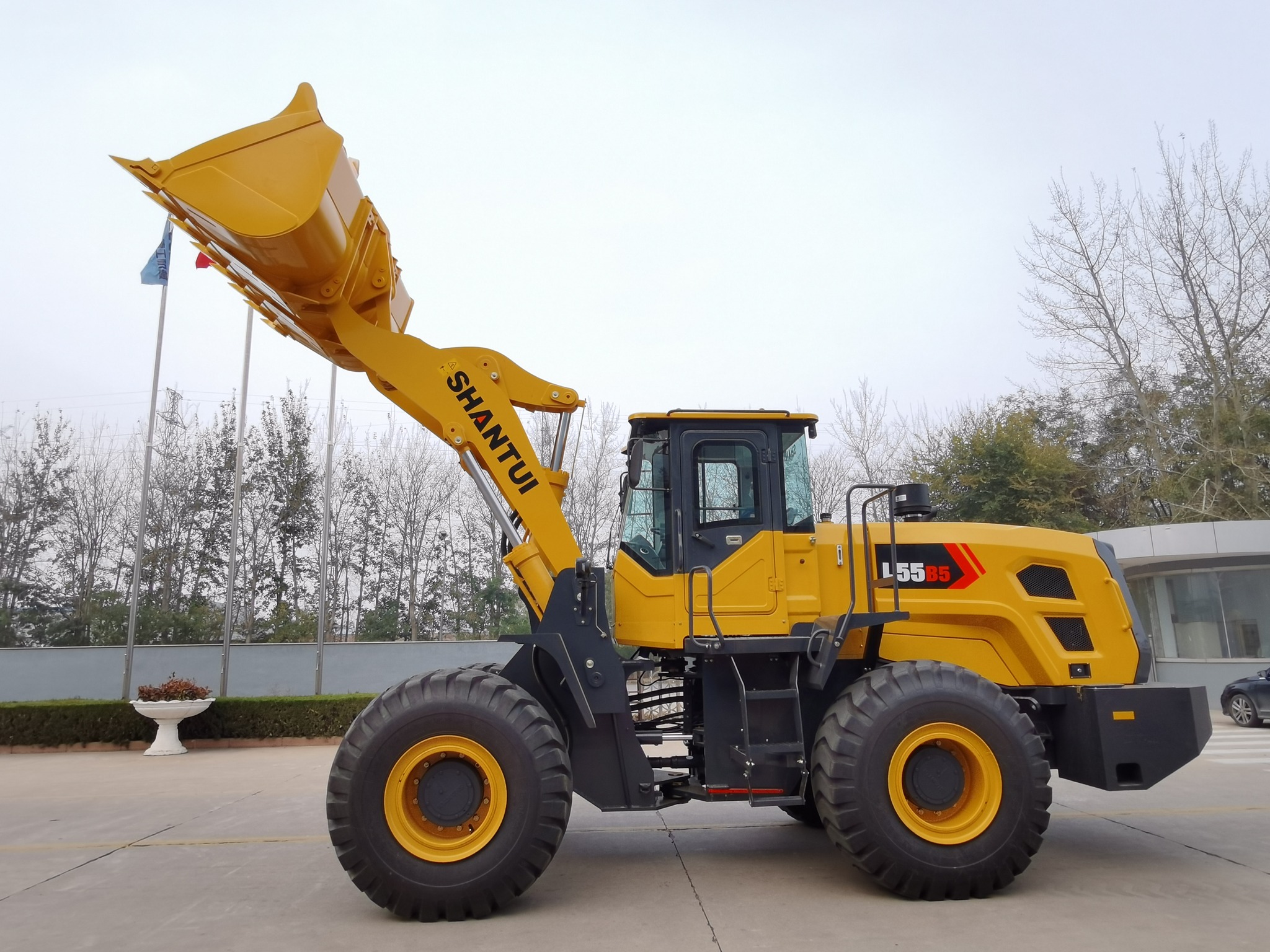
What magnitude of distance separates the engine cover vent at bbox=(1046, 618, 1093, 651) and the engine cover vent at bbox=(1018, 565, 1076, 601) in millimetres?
175

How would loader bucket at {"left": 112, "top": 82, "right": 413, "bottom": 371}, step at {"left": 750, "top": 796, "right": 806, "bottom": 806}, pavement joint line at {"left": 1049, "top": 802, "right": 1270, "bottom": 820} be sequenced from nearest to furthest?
loader bucket at {"left": 112, "top": 82, "right": 413, "bottom": 371} < step at {"left": 750, "top": 796, "right": 806, "bottom": 806} < pavement joint line at {"left": 1049, "top": 802, "right": 1270, "bottom": 820}

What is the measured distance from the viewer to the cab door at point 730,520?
5.87m

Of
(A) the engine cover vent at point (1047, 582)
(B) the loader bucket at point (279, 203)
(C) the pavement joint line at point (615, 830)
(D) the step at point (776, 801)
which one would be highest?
(B) the loader bucket at point (279, 203)

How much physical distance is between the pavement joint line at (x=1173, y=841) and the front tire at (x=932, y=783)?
198 centimetres

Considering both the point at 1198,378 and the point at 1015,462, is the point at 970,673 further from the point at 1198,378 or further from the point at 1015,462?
the point at 1198,378

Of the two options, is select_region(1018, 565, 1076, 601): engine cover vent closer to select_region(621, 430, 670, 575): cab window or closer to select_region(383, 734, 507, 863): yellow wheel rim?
select_region(621, 430, 670, 575): cab window

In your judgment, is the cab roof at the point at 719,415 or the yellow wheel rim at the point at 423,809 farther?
the cab roof at the point at 719,415

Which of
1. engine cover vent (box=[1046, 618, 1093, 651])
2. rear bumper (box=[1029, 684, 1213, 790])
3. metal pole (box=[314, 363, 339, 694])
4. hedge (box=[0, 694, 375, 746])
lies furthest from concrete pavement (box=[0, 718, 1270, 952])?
metal pole (box=[314, 363, 339, 694])

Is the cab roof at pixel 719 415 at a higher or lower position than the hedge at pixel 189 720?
higher

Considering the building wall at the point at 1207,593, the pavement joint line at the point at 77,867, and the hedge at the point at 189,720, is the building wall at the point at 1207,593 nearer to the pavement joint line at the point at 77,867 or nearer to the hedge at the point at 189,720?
the hedge at the point at 189,720

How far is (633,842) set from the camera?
23.8 ft

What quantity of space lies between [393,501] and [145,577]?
8.08 meters

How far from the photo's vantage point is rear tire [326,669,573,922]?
16.6ft

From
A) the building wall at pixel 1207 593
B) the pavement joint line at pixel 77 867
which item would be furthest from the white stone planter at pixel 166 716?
the building wall at pixel 1207 593
